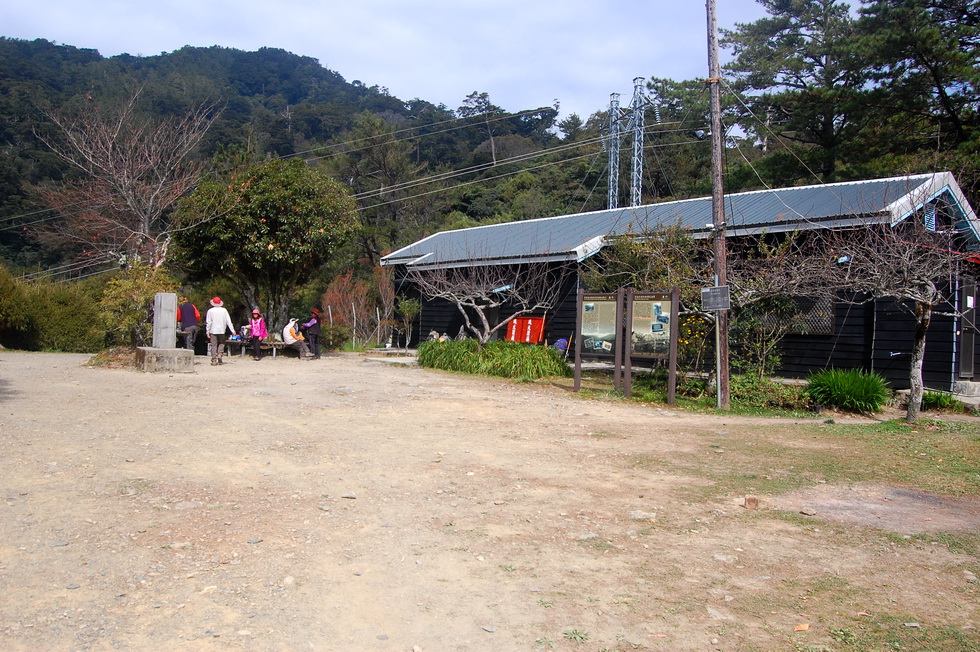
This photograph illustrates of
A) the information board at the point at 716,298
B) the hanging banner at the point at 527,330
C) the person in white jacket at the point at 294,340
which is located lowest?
the person in white jacket at the point at 294,340

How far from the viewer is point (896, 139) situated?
25.5m

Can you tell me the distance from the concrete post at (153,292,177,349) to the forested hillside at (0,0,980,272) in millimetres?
12099

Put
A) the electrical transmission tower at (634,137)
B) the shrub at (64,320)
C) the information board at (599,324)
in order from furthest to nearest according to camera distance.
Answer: the electrical transmission tower at (634,137) → the shrub at (64,320) → the information board at (599,324)

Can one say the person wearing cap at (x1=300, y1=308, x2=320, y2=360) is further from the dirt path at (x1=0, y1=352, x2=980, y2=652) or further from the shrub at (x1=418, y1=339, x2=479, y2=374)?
the dirt path at (x1=0, y1=352, x2=980, y2=652)

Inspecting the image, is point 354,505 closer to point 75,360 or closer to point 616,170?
point 75,360

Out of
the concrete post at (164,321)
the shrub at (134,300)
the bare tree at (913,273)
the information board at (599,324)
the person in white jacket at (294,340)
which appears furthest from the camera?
the person in white jacket at (294,340)

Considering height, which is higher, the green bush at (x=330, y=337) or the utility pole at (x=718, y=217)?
the utility pole at (x=718, y=217)

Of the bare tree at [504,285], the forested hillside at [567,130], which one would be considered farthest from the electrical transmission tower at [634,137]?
the bare tree at [504,285]

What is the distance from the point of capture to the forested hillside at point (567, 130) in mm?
24406

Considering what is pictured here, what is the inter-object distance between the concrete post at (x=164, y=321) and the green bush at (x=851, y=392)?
41.9 feet

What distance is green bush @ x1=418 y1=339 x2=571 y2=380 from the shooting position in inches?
638

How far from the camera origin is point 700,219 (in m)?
18.1

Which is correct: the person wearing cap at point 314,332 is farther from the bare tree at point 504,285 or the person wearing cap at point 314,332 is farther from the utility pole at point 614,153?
the utility pole at point 614,153

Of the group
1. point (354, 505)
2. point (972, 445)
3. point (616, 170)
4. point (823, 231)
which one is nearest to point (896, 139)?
point (616, 170)
